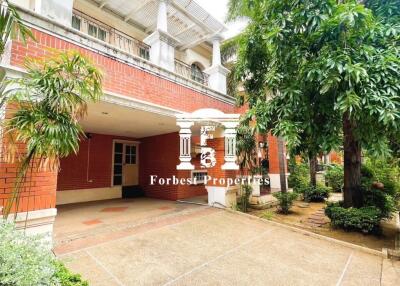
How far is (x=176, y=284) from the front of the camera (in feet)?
9.78

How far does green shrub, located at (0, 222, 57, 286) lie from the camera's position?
1708 millimetres

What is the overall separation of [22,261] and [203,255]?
9.17ft

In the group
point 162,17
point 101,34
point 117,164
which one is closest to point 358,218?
point 162,17

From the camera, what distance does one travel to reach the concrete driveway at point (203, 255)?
319 cm

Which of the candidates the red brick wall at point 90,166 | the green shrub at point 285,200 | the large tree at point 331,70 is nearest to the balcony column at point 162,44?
the large tree at point 331,70

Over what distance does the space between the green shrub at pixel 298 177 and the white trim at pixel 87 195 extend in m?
8.98

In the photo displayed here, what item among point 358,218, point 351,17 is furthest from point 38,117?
point 358,218

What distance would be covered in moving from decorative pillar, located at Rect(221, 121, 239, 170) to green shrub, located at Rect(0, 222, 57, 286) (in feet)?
19.4

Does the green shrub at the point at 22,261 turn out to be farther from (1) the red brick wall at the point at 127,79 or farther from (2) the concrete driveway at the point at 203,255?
(1) the red brick wall at the point at 127,79

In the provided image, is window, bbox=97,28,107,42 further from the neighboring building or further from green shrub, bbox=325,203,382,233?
green shrub, bbox=325,203,382,233

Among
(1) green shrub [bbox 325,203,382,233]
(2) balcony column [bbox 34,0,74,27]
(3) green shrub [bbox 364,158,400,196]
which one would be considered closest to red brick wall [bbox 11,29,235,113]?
(2) balcony column [bbox 34,0,74,27]

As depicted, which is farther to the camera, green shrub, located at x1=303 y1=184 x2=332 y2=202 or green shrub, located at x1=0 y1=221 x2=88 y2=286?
green shrub, located at x1=303 y1=184 x2=332 y2=202

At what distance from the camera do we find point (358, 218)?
17.9 ft

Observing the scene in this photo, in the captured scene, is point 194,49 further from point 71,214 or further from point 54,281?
point 54,281
